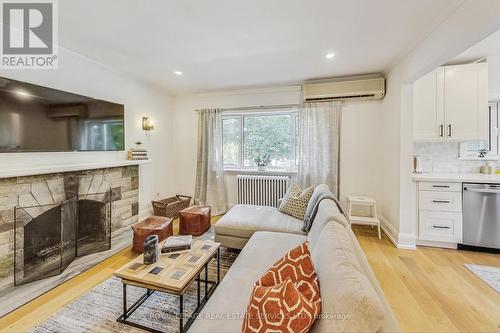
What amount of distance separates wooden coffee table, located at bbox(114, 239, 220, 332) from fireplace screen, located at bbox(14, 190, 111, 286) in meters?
1.30

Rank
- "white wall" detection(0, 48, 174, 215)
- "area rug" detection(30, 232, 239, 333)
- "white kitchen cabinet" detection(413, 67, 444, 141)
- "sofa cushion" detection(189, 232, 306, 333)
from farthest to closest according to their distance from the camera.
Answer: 1. "white kitchen cabinet" detection(413, 67, 444, 141)
2. "white wall" detection(0, 48, 174, 215)
3. "area rug" detection(30, 232, 239, 333)
4. "sofa cushion" detection(189, 232, 306, 333)

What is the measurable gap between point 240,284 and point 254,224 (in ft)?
3.54

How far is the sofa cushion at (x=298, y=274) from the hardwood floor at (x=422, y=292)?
113cm

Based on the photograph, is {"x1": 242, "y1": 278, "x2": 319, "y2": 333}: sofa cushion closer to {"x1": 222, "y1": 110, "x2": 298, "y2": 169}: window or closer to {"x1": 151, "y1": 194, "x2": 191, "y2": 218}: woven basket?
{"x1": 151, "y1": 194, "x2": 191, "y2": 218}: woven basket

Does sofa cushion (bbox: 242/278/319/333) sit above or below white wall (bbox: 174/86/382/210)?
below

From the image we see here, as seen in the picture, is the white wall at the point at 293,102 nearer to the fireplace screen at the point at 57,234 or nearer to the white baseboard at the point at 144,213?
the white baseboard at the point at 144,213

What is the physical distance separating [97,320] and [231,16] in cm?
272

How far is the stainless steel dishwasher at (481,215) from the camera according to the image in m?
2.55

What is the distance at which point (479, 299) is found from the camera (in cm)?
182

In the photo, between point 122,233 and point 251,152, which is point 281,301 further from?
point 251,152

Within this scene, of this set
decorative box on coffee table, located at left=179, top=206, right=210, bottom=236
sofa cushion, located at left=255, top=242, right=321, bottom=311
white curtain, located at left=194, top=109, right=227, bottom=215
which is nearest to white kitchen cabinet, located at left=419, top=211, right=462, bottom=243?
sofa cushion, located at left=255, top=242, right=321, bottom=311

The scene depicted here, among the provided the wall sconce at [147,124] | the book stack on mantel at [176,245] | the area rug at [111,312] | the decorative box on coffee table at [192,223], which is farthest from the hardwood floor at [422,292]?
the wall sconce at [147,124]

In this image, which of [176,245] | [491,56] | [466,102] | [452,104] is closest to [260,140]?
[176,245]

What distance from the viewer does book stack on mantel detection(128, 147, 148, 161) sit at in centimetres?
335
